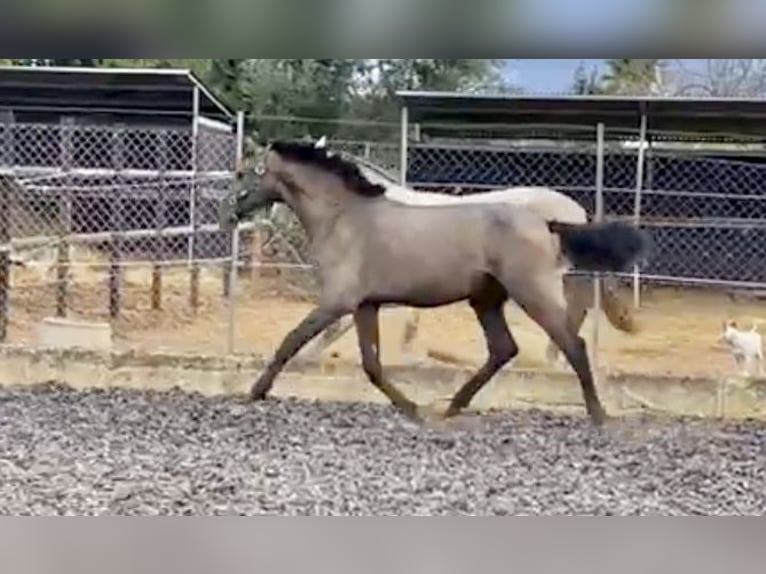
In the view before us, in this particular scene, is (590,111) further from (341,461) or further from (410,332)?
(341,461)

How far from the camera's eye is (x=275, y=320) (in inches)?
231

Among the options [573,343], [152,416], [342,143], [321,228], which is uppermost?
[342,143]

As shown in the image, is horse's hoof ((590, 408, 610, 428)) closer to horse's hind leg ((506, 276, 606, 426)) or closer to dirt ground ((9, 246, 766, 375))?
horse's hind leg ((506, 276, 606, 426))

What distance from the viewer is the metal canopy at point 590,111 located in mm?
5719

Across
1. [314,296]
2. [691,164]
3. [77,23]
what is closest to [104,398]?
[314,296]

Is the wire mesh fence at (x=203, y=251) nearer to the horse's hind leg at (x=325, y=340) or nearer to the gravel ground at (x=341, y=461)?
the horse's hind leg at (x=325, y=340)

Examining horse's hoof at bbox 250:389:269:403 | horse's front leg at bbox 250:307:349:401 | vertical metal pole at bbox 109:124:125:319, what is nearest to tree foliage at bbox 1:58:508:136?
vertical metal pole at bbox 109:124:125:319

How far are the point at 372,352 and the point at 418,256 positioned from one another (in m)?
0.42

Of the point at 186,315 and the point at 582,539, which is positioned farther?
the point at 186,315

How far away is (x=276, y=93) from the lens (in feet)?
22.8

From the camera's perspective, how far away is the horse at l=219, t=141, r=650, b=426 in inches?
187

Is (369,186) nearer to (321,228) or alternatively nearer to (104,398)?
(321,228)

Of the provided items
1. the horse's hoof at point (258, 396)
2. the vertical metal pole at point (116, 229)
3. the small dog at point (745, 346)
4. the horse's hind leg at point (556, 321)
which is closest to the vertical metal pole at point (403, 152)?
the horse's hind leg at point (556, 321)

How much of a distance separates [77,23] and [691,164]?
4.81 m
